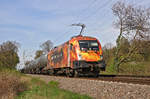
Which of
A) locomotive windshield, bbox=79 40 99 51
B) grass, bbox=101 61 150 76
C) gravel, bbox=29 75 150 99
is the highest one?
locomotive windshield, bbox=79 40 99 51

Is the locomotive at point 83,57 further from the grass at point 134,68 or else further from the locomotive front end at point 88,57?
the grass at point 134,68

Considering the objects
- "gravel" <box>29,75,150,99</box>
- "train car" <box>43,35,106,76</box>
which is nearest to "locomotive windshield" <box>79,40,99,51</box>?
"train car" <box>43,35,106,76</box>

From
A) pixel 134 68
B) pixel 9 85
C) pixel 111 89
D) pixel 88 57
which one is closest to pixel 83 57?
pixel 88 57

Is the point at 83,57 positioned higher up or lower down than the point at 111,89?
higher up

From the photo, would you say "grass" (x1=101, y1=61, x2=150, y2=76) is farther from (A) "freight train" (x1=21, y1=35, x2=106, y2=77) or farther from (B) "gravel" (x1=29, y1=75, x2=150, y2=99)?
(B) "gravel" (x1=29, y1=75, x2=150, y2=99)

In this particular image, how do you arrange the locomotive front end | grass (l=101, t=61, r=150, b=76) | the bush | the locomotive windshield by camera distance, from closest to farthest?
1. the bush
2. the locomotive front end
3. the locomotive windshield
4. grass (l=101, t=61, r=150, b=76)

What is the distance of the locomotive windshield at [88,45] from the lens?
16372 millimetres

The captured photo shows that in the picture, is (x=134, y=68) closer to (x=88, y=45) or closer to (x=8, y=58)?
(x=88, y=45)

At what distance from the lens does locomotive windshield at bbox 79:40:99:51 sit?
53.7 feet

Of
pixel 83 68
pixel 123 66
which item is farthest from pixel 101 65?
pixel 123 66

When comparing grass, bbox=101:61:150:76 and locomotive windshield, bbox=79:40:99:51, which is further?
grass, bbox=101:61:150:76

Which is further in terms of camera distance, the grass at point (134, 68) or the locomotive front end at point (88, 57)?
the grass at point (134, 68)

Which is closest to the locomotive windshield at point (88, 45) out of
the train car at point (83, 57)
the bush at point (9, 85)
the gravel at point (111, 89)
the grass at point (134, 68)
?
the train car at point (83, 57)

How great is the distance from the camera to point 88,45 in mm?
16609
